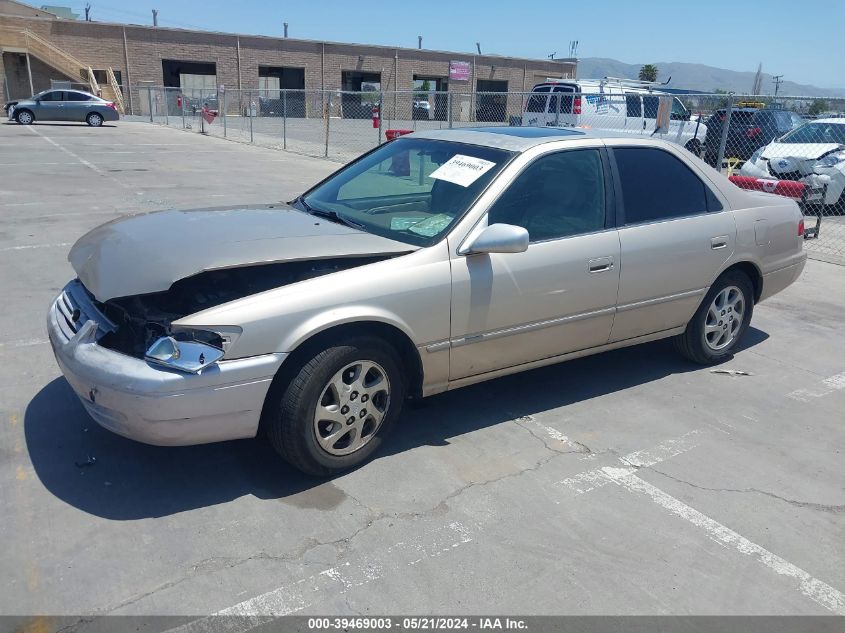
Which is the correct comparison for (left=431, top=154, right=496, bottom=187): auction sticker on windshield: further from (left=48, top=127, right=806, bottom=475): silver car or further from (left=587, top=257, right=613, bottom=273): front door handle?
(left=587, top=257, right=613, bottom=273): front door handle

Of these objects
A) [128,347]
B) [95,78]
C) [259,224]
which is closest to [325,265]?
[259,224]

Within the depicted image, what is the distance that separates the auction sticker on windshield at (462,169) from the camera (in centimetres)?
408

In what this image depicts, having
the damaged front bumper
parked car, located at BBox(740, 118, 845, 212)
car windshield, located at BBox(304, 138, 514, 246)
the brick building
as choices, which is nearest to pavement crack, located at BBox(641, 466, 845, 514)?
car windshield, located at BBox(304, 138, 514, 246)

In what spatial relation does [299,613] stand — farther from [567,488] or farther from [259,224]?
[259,224]

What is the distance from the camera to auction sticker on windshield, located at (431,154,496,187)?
13.4ft

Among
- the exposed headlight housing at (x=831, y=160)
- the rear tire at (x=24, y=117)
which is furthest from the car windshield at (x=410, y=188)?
the rear tire at (x=24, y=117)

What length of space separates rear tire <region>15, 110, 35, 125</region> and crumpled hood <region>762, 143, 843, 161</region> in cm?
2786

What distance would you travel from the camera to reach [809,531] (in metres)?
3.28

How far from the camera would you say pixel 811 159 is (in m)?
12.2

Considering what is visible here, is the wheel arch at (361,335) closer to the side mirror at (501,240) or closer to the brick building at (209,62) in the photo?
the side mirror at (501,240)

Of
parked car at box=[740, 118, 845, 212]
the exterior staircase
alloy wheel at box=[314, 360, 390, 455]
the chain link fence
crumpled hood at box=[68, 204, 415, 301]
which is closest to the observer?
crumpled hood at box=[68, 204, 415, 301]

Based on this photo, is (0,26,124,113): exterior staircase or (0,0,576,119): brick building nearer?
(0,26,124,113): exterior staircase

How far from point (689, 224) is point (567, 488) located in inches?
86.7

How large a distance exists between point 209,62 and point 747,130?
3668 cm
